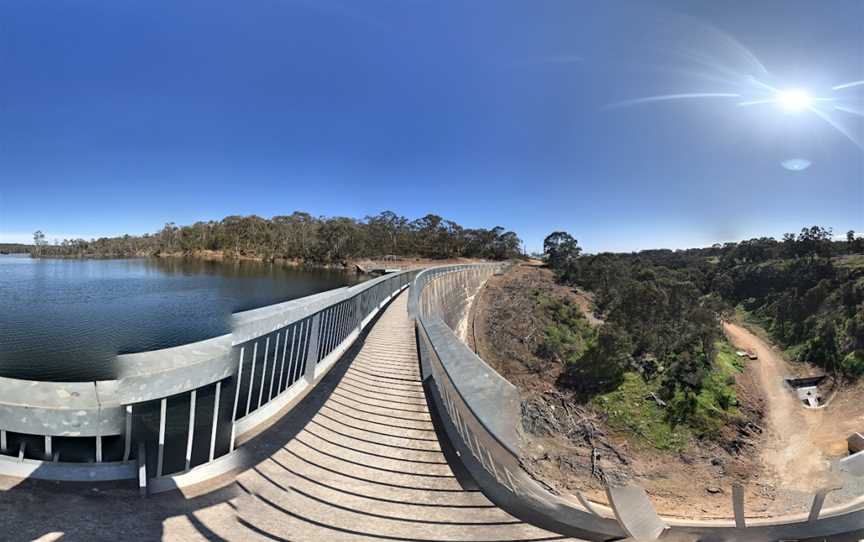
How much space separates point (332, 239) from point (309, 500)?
59.2 meters

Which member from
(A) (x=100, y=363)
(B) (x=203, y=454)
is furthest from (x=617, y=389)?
(A) (x=100, y=363)

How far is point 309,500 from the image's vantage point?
1.94m

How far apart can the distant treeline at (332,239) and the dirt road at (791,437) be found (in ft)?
150

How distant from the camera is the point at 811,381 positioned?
22453 mm

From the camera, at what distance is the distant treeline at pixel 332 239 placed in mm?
59906

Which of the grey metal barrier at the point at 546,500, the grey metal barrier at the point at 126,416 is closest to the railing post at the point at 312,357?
the grey metal barrier at the point at 126,416

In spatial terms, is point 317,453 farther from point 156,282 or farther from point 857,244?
point 857,244

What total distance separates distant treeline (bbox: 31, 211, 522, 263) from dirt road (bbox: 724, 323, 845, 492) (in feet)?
150

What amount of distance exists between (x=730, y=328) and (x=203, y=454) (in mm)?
42377

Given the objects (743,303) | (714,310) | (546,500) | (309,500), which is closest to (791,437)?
(714,310)

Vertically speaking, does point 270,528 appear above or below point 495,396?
below

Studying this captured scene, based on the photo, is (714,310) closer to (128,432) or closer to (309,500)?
(309,500)

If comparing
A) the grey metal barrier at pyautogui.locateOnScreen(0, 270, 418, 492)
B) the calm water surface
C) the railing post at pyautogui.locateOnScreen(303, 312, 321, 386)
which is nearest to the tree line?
the railing post at pyautogui.locateOnScreen(303, 312, 321, 386)

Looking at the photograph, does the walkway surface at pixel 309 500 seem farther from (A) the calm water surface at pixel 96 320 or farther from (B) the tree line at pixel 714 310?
(B) the tree line at pixel 714 310
